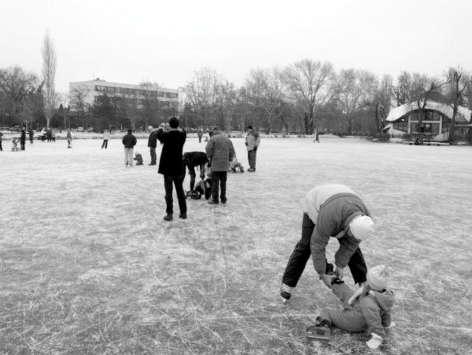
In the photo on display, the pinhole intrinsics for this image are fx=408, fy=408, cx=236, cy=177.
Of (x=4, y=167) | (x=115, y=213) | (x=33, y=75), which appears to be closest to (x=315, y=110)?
(x=33, y=75)

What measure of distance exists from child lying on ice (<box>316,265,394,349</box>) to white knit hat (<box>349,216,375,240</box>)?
461 millimetres

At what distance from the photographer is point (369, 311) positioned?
3.12 m

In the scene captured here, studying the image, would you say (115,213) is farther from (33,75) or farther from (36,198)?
(33,75)

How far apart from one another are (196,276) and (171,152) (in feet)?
8.36

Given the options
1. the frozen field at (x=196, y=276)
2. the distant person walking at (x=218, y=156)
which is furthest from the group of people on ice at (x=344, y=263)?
the distant person walking at (x=218, y=156)

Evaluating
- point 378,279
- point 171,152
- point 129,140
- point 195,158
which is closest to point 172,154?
point 171,152

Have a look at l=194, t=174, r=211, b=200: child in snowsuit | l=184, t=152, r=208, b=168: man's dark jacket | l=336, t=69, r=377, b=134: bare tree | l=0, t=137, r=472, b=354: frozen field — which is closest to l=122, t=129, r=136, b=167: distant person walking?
l=0, t=137, r=472, b=354: frozen field

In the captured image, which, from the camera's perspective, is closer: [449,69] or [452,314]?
[452,314]

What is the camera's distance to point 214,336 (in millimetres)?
3234

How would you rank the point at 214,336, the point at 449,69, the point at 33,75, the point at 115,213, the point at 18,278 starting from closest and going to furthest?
the point at 214,336 → the point at 18,278 → the point at 115,213 → the point at 449,69 → the point at 33,75

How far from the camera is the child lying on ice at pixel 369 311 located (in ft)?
10.2

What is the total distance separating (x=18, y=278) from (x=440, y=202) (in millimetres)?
8390

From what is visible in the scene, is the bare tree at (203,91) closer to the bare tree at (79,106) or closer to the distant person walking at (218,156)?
the bare tree at (79,106)

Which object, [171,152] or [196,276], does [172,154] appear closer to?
[171,152]
